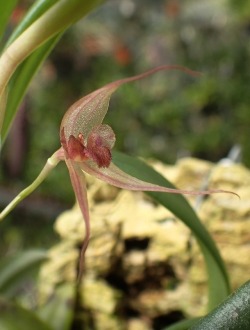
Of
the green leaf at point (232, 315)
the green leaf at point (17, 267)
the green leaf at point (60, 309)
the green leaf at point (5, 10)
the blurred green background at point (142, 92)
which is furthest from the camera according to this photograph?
the blurred green background at point (142, 92)

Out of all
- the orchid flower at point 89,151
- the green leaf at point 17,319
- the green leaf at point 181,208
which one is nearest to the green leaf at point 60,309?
the green leaf at point 17,319

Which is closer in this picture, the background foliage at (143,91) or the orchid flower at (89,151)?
the orchid flower at (89,151)

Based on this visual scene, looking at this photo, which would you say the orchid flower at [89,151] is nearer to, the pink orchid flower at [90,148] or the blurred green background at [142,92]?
the pink orchid flower at [90,148]

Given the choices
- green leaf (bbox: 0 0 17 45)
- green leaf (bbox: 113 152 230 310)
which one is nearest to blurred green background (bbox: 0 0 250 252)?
green leaf (bbox: 113 152 230 310)

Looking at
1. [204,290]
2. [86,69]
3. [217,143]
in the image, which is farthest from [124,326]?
[86,69]

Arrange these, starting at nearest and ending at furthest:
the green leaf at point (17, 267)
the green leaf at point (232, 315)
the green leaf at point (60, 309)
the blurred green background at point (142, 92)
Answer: the green leaf at point (232, 315)
the green leaf at point (60, 309)
the green leaf at point (17, 267)
the blurred green background at point (142, 92)

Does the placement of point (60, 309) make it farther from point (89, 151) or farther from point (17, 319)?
point (89, 151)

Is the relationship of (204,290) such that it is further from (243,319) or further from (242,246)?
(243,319)

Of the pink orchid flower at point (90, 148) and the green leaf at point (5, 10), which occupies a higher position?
the green leaf at point (5, 10)

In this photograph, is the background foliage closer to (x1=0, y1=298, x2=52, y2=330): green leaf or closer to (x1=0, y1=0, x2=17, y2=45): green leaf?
(x1=0, y1=298, x2=52, y2=330): green leaf
